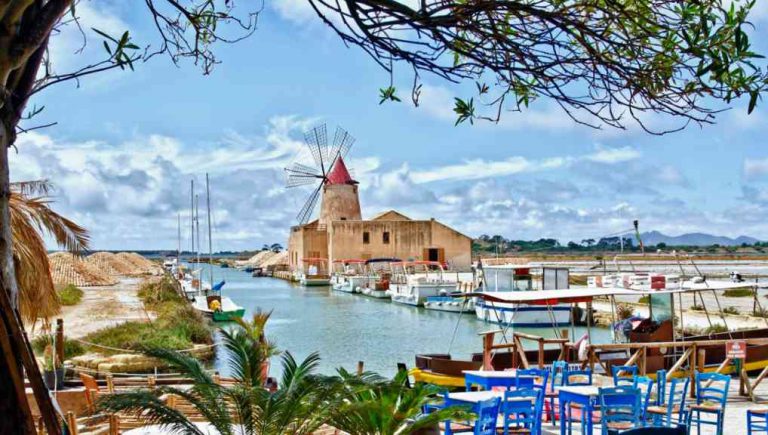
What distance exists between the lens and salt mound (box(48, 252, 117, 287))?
43500mm

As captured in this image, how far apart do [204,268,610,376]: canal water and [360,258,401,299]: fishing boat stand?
2149 mm

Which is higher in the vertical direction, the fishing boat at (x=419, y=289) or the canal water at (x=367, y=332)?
the fishing boat at (x=419, y=289)

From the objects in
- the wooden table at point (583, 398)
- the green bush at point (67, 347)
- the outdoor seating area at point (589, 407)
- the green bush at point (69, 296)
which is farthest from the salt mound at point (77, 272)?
the wooden table at point (583, 398)

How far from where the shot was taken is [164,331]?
67.3ft

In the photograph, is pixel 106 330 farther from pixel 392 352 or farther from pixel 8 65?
pixel 8 65

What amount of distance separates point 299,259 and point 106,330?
1686 inches

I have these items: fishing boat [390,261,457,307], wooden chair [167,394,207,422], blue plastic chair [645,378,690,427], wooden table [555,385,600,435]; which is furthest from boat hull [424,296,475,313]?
wooden table [555,385,600,435]

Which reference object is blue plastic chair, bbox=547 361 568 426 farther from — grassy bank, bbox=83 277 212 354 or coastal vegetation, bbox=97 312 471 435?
grassy bank, bbox=83 277 212 354

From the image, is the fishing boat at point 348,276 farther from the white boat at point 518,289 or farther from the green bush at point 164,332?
the green bush at point 164,332

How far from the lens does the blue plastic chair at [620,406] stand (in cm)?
605

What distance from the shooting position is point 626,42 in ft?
10.5

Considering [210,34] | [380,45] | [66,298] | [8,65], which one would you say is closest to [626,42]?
[380,45]

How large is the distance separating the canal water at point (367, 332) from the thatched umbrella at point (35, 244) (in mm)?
8712

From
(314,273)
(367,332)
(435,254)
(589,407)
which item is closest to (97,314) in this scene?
(367,332)
